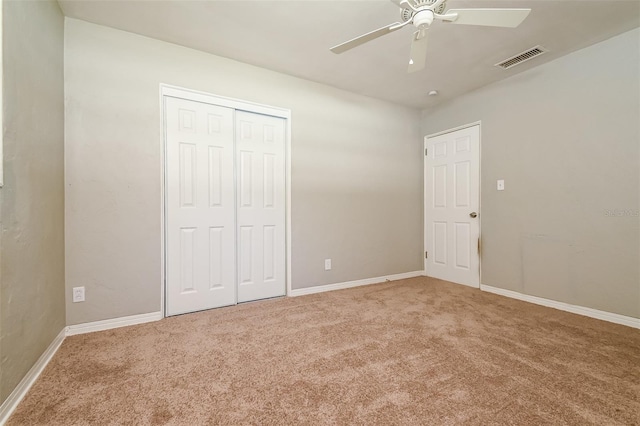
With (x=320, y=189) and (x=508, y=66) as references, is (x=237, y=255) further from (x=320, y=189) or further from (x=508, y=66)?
(x=508, y=66)

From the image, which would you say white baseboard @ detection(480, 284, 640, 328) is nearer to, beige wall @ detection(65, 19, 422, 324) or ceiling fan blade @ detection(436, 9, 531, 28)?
beige wall @ detection(65, 19, 422, 324)

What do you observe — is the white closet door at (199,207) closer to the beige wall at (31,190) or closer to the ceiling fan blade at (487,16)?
the beige wall at (31,190)

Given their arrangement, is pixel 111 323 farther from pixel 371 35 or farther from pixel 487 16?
pixel 487 16

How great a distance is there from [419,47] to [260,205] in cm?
202

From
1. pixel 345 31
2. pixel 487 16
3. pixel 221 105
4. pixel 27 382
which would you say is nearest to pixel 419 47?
pixel 487 16

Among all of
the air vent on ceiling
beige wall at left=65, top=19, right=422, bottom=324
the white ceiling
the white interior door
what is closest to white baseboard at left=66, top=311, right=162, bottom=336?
beige wall at left=65, top=19, right=422, bottom=324

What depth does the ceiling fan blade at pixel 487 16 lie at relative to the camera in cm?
152

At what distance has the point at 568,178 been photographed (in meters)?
2.69

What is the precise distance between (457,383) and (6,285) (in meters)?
2.34

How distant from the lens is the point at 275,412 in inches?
51.3

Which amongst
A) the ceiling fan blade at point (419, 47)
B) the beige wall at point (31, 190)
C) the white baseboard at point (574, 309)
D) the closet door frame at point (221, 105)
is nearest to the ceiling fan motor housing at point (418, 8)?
the ceiling fan blade at point (419, 47)

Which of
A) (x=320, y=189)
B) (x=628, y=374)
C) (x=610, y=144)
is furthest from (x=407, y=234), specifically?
(x=628, y=374)

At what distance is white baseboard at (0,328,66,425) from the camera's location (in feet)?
4.15

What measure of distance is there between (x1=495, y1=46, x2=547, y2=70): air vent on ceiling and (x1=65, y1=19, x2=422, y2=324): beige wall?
5.10 feet
